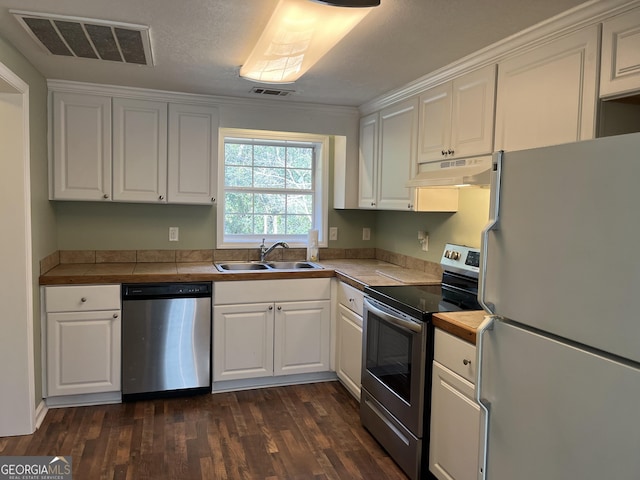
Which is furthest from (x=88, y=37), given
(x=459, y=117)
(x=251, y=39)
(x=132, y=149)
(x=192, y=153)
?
(x=459, y=117)

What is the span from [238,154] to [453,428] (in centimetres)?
277

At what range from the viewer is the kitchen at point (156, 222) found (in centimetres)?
301

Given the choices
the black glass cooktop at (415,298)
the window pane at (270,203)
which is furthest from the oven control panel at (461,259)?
the window pane at (270,203)

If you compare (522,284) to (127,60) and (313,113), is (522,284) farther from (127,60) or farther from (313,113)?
(313,113)

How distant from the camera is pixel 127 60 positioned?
2.72 meters

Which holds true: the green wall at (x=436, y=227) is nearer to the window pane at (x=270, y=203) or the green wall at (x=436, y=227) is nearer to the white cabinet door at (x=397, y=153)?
the white cabinet door at (x=397, y=153)

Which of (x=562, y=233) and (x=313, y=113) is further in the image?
(x=313, y=113)

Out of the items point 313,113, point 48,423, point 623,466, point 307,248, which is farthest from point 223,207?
point 623,466

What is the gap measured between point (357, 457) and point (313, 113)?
101 inches

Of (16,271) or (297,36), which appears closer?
(297,36)

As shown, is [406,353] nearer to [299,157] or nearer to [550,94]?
[550,94]

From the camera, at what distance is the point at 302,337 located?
357cm

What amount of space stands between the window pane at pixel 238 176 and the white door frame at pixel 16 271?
156 centimetres

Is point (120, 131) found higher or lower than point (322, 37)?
Answer: lower
